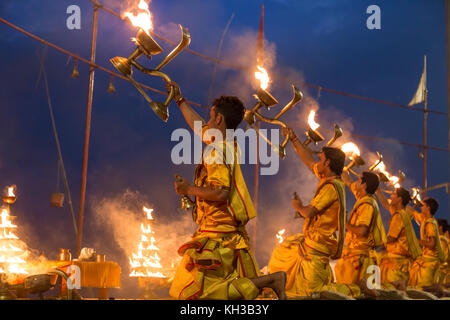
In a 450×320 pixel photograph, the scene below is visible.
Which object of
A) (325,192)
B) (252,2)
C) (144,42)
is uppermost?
(252,2)

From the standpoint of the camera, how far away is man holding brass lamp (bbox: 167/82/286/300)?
3.43 metres

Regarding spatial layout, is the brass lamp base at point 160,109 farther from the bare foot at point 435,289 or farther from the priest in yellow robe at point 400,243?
the bare foot at point 435,289

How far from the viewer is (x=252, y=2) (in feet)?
61.2

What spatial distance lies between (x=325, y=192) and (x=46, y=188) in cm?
729

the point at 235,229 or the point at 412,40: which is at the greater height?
the point at 412,40

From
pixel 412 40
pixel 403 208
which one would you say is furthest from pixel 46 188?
pixel 412 40

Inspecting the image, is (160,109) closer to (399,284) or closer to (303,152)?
(303,152)

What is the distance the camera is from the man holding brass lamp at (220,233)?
11.3ft

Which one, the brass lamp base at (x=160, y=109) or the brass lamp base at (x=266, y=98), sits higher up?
the brass lamp base at (x=266, y=98)

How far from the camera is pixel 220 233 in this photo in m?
3.56

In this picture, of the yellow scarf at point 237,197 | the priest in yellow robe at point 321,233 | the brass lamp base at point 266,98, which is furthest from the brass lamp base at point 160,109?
the priest in yellow robe at point 321,233

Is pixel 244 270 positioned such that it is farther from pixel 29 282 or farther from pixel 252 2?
pixel 252 2

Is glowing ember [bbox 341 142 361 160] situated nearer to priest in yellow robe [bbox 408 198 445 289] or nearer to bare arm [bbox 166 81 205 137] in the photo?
priest in yellow robe [bbox 408 198 445 289]

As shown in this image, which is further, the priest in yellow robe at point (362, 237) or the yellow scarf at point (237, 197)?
the priest in yellow robe at point (362, 237)
